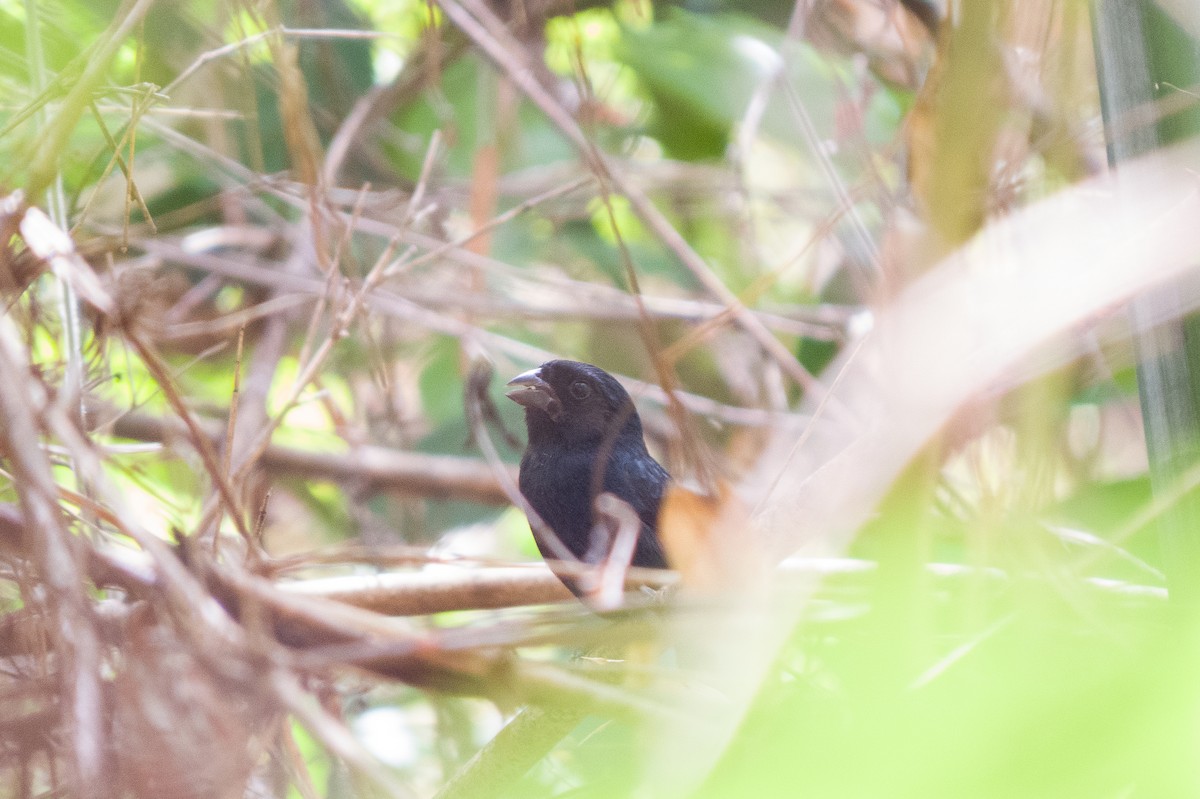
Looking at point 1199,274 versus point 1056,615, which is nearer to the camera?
point 1056,615

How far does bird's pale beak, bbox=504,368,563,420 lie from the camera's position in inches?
133

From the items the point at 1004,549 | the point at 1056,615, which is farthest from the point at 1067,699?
the point at 1004,549

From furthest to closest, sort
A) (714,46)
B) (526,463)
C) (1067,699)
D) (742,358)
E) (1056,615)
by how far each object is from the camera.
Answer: (742,358)
(714,46)
(526,463)
(1056,615)
(1067,699)

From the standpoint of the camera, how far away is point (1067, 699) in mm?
599

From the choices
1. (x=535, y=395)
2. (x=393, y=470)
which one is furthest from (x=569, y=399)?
(x=393, y=470)

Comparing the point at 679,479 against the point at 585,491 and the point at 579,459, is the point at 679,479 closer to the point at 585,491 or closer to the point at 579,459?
the point at 585,491

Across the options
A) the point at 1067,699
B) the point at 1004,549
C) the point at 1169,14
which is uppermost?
the point at 1169,14

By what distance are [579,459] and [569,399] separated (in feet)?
0.78

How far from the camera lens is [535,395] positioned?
338 centimetres

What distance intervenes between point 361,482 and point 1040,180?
9.14 feet

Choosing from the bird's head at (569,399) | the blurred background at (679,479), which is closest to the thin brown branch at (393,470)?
the blurred background at (679,479)

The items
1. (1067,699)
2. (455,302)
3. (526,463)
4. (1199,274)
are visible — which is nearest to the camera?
(1067,699)

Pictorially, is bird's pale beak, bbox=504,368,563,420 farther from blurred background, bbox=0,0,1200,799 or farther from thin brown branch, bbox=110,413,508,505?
thin brown branch, bbox=110,413,508,505

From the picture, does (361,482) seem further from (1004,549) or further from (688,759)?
(688,759)
